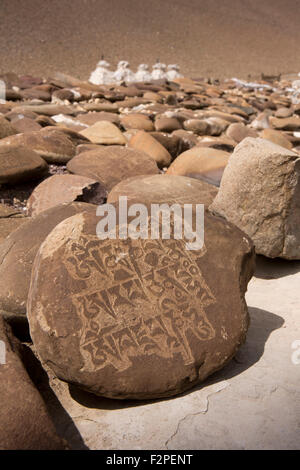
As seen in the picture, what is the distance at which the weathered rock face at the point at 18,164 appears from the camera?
363cm

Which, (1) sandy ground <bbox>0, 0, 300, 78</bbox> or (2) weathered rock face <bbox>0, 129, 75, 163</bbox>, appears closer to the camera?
(2) weathered rock face <bbox>0, 129, 75, 163</bbox>

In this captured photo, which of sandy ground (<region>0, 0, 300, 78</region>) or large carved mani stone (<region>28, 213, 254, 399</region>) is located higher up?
large carved mani stone (<region>28, 213, 254, 399</region>)

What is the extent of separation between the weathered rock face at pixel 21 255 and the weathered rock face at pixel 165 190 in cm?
61

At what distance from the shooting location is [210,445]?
4.58 ft

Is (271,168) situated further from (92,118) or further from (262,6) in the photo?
(262,6)

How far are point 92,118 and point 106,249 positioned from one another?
200 inches

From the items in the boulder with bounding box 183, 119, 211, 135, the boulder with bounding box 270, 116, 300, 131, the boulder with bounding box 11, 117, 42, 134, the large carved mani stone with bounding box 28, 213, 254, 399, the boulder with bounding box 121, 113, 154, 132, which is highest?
the large carved mani stone with bounding box 28, 213, 254, 399

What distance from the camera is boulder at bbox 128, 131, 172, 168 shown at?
15.2 ft

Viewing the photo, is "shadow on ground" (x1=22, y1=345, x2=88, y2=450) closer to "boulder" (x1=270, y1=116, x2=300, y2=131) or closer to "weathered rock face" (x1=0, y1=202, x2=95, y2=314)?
"weathered rock face" (x1=0, y1=202, x2=95, y2=314)

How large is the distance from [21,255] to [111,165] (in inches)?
73.1

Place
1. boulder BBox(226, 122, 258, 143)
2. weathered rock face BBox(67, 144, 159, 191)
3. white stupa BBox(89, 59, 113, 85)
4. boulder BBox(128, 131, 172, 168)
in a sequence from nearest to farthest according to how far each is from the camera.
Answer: weathered rock face BBox(67, 144, 159, 191) → boulder BBox(128, 131, 172, 168) → boulder BBox(226, 122, 258, 143) → white stupa BBox(89, 59, 113, 85)

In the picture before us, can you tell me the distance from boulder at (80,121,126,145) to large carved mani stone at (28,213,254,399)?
3337 mm

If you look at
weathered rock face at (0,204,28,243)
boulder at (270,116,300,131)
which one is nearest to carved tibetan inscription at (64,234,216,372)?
weathered rock face at (0,204,28,243)

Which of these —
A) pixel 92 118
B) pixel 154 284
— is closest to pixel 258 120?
pixel 92 118
